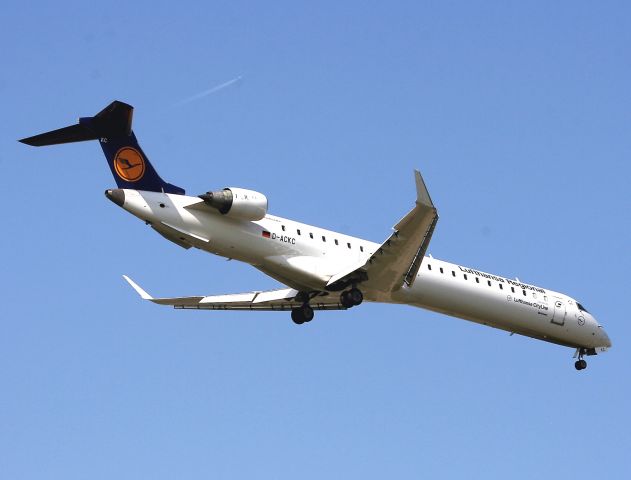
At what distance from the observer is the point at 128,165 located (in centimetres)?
2567

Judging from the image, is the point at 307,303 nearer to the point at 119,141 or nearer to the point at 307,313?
the point at 307,313

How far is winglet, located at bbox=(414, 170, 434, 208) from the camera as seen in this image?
2420 centimetres

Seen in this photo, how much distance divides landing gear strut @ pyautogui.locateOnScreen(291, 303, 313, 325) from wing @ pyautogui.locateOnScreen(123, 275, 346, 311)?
13cm

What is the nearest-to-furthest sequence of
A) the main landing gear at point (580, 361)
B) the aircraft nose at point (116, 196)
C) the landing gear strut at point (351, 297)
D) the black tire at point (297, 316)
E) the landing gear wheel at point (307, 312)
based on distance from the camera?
the aircraft nose at point (116, 196)
the landing gear strut at point (351, 297)
the landing gear wheel at point (307, 312)
the black tire at point (297, 316)
the main landing gear at point (580, 361)

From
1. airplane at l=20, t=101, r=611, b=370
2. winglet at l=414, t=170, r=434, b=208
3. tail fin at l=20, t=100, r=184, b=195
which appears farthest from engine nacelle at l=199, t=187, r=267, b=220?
winglet at l=414, t=170, r=434, b=208

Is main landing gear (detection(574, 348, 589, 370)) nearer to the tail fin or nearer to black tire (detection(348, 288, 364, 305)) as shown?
black tire (detection(348, 288, 364, 305))

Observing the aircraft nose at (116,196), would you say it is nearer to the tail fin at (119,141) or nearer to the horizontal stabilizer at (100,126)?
the tail fin at (119,141)

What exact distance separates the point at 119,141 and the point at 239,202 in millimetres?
3386

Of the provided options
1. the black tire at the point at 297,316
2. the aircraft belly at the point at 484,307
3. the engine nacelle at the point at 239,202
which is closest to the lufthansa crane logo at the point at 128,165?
the engine nacelle at the point at 239,202

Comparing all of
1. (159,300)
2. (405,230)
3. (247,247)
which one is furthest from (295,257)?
(159,300)

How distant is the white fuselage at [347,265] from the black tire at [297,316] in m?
1.36

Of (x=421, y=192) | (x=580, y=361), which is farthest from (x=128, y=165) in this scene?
(x=580, y=361)

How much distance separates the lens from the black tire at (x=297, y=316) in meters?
30.4

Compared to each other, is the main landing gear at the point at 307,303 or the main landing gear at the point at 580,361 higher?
the main landing gear at the point at 580,361
